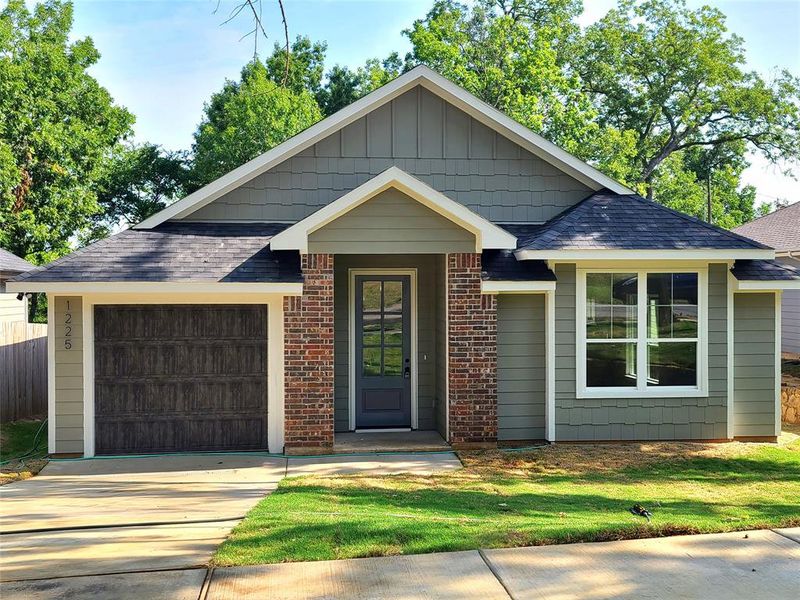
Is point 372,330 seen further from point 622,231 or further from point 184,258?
point 622,231

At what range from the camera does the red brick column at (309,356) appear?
978cm

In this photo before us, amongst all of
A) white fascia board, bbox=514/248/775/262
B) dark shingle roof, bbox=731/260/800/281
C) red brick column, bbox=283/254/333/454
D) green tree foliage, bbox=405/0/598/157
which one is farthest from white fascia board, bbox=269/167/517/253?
green tree foliage, bbox=405/0/598/157

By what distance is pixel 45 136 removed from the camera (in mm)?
22375

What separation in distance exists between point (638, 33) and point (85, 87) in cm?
2355

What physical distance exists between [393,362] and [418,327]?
685mm

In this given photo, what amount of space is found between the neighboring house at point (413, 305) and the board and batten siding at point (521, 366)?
29 millimetres

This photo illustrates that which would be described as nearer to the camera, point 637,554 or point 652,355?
point 637,554

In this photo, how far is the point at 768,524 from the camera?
6156mm

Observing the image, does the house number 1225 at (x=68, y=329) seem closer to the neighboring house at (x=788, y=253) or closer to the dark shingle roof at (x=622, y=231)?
the dark shingle roof at (x=622, y=231)

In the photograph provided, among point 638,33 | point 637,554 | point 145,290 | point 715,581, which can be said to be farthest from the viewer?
point 638,33

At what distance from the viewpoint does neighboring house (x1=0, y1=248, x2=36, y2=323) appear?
15702 mm

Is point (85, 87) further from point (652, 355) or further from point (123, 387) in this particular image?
point (652, 355)

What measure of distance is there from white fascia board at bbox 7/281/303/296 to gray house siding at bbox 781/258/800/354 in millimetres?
15736

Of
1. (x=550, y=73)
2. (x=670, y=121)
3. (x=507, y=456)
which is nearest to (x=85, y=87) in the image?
(x=550, y=73)
